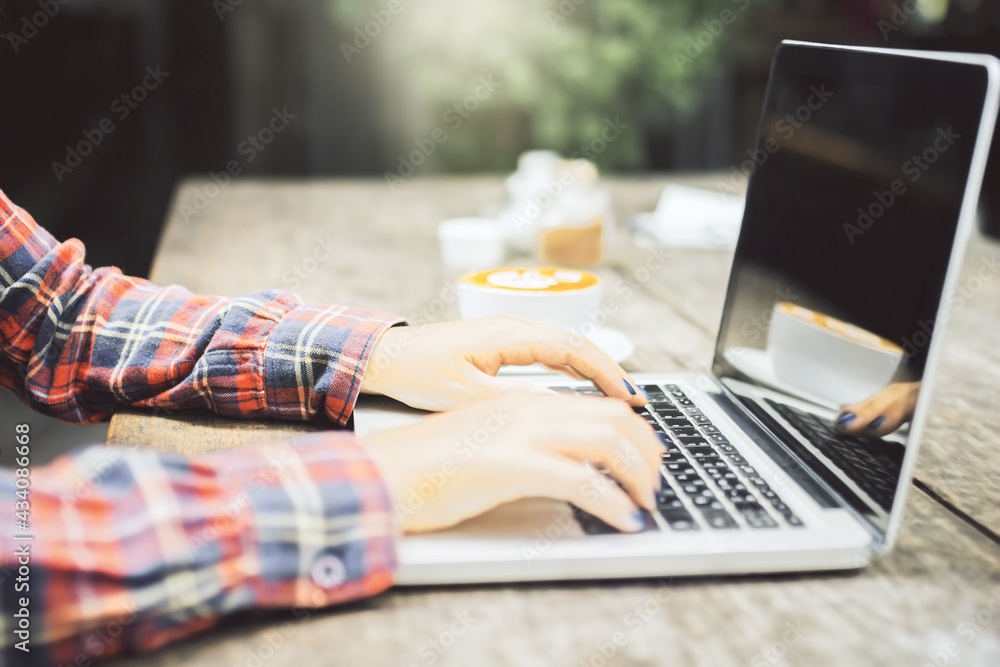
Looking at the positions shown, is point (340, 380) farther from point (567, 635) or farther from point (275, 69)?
point (275, 69)

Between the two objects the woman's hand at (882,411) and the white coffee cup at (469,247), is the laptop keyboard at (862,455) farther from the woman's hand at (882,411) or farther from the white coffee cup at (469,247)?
the white coffee cup at (469,247)

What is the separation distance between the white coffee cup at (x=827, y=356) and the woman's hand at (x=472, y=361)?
0.42ft

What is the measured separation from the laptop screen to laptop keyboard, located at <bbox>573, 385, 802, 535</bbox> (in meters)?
0.06

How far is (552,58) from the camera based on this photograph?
322 cm

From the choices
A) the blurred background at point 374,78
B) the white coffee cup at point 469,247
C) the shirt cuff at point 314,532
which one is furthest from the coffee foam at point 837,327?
the blurred background at point 374,78

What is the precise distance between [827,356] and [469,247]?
78cm

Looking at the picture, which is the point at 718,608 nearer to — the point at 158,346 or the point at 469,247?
the point at 158,346

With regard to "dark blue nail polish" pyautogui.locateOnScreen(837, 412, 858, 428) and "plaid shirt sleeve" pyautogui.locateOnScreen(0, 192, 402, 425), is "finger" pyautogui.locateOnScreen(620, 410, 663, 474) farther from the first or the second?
"plaid shirt sleeve" pyautogui.locateOnScreen(0, 192, 402, 425)

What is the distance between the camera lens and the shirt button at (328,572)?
47cm

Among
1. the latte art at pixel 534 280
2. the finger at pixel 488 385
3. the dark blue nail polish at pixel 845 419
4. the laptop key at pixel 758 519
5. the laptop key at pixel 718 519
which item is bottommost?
the finger at pixel 488 385

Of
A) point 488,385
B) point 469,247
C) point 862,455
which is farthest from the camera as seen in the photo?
point 469,247

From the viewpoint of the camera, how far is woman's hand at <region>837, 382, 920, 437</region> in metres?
0.51

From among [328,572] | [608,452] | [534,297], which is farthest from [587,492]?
[534,297]

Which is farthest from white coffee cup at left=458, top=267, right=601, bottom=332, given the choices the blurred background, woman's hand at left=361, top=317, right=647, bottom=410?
the blurred background
